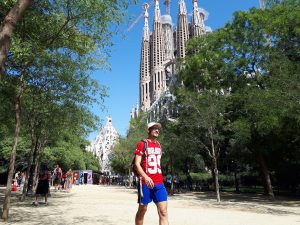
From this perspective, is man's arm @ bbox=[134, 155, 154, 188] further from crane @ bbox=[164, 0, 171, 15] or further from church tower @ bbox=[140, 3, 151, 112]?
crane @ bbox=[164, 0, 171, 15]

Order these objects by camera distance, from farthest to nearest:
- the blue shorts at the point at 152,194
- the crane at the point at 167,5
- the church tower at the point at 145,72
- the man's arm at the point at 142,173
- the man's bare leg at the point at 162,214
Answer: the crane at the point at 167,5
the church tower at the point at 145,72
the blue shorts at the point at 152,194
the man's bare leg at the point at 162,214
the man's arm at the point at 142,173

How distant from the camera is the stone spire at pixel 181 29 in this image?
129 metres

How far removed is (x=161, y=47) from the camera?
136 metres

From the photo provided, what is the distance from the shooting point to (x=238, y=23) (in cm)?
2506

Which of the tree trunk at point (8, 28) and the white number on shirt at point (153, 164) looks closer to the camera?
the white number on shirt at point (153, 164)

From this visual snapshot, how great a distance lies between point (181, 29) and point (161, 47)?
10.6 meters

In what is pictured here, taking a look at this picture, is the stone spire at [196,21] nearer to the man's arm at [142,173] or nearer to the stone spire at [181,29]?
the stone spire at [181,29]

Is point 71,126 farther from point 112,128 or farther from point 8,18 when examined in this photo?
point 112,128

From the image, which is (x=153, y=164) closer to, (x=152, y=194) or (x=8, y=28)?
(x=152, y=194)

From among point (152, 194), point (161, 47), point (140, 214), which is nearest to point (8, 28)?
point (152, 194)

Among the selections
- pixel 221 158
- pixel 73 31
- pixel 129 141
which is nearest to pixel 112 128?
pixel 129 141

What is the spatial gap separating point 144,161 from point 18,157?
39.4 meters

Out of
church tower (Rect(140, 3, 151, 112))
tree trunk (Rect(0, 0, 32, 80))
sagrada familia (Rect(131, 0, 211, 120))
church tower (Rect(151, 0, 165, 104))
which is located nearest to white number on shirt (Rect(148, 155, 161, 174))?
tree trunk (Rect(0, 0, 32, 80))

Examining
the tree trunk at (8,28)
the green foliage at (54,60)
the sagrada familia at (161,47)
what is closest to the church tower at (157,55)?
the sagrada familia at (161,47)
